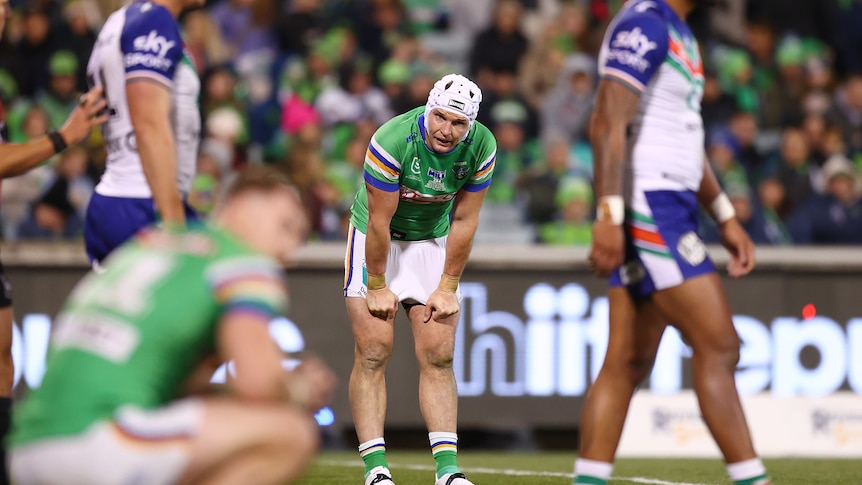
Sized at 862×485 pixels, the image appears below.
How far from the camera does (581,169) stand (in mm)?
14594

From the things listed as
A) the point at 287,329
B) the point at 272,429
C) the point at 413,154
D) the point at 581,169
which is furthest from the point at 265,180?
the point at 581,169

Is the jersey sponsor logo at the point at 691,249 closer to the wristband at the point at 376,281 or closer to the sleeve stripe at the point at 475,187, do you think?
the sleeve stripe at the point at 475,187

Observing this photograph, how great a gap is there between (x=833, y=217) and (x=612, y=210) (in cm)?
857

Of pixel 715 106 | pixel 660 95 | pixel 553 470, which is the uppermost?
pixel 660 95

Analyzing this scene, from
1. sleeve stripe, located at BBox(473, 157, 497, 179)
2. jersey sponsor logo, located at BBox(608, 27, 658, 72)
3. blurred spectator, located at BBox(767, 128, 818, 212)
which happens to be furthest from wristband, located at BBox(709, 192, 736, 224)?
blurred spectator, located at BBox(767, 128, 818, 212)

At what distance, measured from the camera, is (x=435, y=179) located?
287 inches

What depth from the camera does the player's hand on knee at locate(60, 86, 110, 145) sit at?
5.95 meters

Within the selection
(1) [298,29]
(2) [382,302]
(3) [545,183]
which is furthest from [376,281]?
(1) [298,29]

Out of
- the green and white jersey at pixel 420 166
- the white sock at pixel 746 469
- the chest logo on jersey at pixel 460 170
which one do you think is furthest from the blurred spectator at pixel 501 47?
the white sock at pixel 746 469

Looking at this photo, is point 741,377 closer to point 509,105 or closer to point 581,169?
point 581,169

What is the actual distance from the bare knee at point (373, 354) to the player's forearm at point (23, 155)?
7.15 ft

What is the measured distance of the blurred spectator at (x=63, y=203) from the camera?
1291cm

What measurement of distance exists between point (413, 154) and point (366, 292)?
0.83 m

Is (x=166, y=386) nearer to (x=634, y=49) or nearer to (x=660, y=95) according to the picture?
(x=634, y=49)
